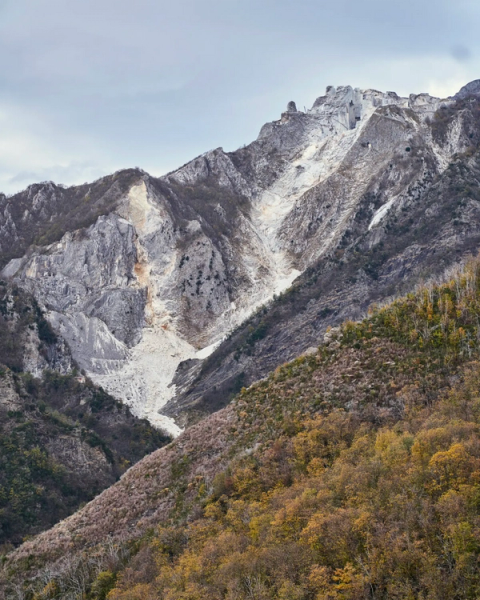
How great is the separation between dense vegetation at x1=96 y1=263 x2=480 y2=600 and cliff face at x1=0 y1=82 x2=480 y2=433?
6003cm

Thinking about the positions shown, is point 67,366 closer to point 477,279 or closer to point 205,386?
point 205,386

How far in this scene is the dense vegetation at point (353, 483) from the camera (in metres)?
25.7

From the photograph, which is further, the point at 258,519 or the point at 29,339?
the point at 29,339

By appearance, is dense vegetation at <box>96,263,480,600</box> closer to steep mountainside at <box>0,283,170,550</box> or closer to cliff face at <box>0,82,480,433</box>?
steep mountainside at <box>0,283,170,550</box>

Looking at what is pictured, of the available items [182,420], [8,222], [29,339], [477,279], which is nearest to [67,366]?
[29,339]

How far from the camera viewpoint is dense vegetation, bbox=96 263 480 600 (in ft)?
84.2

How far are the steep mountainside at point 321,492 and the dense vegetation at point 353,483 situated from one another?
0.32ft

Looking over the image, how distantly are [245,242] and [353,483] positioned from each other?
131 m

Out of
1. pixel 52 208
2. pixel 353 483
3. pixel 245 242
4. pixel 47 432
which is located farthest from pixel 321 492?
pixel 52 208

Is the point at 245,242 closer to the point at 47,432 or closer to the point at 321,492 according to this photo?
the point at 47,432

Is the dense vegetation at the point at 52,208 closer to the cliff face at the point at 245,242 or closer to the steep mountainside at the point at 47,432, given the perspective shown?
the cliff face at the point at 245,242

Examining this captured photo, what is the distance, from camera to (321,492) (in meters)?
32.1

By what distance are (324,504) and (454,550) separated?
8.46 m

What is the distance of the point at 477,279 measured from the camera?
174 ft
